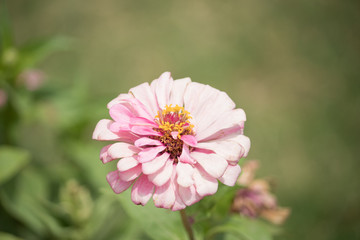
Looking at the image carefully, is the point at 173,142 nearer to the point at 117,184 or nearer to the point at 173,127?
the point at 173,127

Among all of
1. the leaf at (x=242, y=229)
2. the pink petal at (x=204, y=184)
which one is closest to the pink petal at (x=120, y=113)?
the pink petal at (x=204, y=184)

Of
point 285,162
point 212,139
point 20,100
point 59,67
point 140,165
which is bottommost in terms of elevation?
point 140,165

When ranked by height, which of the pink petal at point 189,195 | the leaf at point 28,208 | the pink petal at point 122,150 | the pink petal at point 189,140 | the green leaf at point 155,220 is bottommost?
the leaf at point 28,208

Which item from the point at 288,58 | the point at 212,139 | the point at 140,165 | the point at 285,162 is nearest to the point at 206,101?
the point at 212,139

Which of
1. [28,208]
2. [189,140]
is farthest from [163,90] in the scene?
[28,208]

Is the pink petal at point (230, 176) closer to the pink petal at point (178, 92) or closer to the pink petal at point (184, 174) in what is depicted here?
the pink petal at point (184, 174)

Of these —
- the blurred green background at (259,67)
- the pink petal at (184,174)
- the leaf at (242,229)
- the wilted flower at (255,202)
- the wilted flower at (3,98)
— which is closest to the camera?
the pink petal at (184,174)

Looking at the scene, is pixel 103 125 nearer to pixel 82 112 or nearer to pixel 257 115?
pixel 82 112
